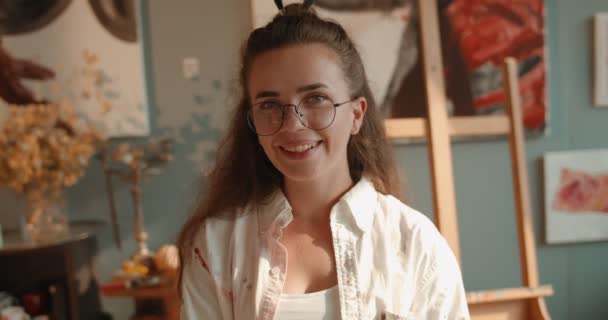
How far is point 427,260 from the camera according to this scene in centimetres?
85

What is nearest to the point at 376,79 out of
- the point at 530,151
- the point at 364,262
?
the point at 530,151

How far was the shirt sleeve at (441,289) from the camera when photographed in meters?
0.83

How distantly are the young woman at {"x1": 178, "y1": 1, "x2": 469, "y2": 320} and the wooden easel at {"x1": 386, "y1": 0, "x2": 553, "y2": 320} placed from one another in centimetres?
24

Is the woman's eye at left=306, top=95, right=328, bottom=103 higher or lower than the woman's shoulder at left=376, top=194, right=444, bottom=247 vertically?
higher

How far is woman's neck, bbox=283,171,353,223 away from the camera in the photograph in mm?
891

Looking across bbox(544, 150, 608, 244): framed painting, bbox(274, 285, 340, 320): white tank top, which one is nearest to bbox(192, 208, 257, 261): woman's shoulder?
bbox(274, 285, 340, 320): white tank top

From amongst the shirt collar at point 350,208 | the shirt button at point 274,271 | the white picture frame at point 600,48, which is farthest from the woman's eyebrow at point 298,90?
the white picture frame at point 600,48

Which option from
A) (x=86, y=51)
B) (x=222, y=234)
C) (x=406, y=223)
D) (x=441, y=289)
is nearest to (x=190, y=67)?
(x=86, y=51)

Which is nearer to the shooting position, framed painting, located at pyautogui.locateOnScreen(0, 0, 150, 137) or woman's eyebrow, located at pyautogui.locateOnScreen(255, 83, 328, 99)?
woman's eyebrow, located at pyautogui.locateOnScreen(255, 83, 328, 99)

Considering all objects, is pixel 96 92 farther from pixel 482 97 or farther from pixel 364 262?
pixel 482 97

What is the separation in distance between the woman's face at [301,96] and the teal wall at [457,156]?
990 mm

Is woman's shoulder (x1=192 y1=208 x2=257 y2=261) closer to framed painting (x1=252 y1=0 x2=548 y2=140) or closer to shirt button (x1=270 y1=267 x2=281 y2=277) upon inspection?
shirt button (x1=270 y1=267 x2=281 y2=277)

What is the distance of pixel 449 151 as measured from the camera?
1.14 m

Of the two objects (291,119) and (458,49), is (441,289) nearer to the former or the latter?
(291,119)
